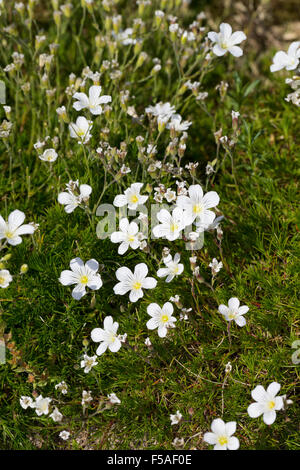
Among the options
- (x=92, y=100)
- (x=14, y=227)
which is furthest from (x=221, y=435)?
(x=92, y=100)

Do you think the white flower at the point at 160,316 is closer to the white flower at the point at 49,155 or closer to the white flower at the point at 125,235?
the white flower at the point at 125,235

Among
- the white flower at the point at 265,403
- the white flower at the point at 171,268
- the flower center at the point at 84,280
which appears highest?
the white flower at the point at 171,268

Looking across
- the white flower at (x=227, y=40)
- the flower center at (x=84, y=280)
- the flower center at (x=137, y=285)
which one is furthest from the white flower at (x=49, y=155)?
the white flower at (x=227, y=40)

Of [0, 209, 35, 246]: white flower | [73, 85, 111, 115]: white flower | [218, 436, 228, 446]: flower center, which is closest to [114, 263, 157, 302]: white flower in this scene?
[0, 209, 35, 246]: white flower

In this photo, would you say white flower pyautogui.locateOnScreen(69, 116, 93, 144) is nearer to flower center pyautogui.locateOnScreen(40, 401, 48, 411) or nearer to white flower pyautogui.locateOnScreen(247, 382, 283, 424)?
flower center pyautogui.locateOnScreen(40, 401, 48, 411)
